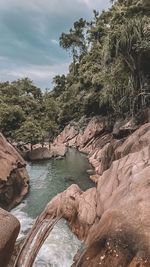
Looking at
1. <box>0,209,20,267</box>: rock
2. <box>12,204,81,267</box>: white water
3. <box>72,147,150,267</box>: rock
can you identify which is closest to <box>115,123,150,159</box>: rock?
<box>12,204,81,267</box>: white water

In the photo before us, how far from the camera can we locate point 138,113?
27219 millimetres

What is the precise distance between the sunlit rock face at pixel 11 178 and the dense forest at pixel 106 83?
1186 centimetres

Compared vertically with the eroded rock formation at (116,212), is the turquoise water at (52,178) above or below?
below

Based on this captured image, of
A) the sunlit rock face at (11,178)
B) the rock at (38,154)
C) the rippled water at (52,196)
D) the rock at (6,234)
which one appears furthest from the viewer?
the rock at (38,154)

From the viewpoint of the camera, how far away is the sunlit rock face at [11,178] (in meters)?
17.2

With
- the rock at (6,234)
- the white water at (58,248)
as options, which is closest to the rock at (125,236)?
the rock at (6,234)

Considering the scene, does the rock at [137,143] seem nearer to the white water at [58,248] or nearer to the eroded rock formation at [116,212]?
the eroded rock formation at [116,212]

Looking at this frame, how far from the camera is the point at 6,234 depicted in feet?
24.7

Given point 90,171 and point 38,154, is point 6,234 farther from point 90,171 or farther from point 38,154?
point 38,154

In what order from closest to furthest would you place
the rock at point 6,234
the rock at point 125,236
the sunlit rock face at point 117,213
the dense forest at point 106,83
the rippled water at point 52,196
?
the rock at point 125,236
the sunlit rock face at point 117,213
the rock at point 6,234
the rippled water at point 52,196
the dense forest at point 106,83

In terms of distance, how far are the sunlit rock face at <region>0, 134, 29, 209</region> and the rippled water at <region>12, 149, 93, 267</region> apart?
58cm

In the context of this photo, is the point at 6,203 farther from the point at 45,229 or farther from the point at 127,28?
the point at 127,28

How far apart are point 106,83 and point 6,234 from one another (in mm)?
28906

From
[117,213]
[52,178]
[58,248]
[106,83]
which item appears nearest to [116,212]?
[117,213]
